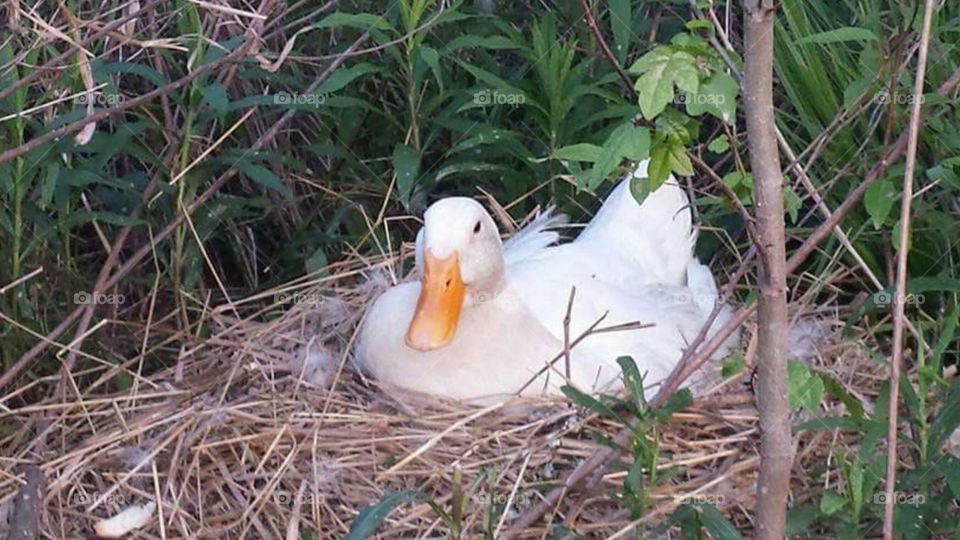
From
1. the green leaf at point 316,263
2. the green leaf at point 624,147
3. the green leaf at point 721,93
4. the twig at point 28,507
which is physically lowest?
the green leaf at point 316,263

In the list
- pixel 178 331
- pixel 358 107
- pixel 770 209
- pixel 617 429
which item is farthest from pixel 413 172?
pixel 770 209

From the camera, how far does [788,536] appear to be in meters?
2.99

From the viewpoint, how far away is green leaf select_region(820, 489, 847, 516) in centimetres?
283

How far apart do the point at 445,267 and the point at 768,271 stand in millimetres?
1537

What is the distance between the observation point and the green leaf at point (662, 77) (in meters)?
2.07

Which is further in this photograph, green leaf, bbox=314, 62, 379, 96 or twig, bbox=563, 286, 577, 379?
green leaf, bbox=314, 62, 379, 96

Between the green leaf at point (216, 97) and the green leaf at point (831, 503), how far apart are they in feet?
5.65

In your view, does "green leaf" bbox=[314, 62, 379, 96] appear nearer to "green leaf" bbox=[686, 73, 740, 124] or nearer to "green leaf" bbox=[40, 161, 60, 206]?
"green leaf" bbox=[40, 161, 60, 206]

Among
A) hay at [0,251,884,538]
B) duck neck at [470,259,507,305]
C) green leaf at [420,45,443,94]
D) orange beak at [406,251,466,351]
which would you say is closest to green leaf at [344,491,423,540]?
hay at [0,251,884,538]

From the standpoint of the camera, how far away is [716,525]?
108 inches

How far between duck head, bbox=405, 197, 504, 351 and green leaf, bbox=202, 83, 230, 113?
56 cm

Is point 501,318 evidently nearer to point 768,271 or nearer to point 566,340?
point 566,340

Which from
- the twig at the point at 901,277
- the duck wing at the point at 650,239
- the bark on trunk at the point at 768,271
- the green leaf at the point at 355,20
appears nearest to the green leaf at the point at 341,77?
the green leaf at the point at 355,20

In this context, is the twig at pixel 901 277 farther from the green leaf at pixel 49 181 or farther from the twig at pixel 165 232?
the green leaf at pixel 49 181
